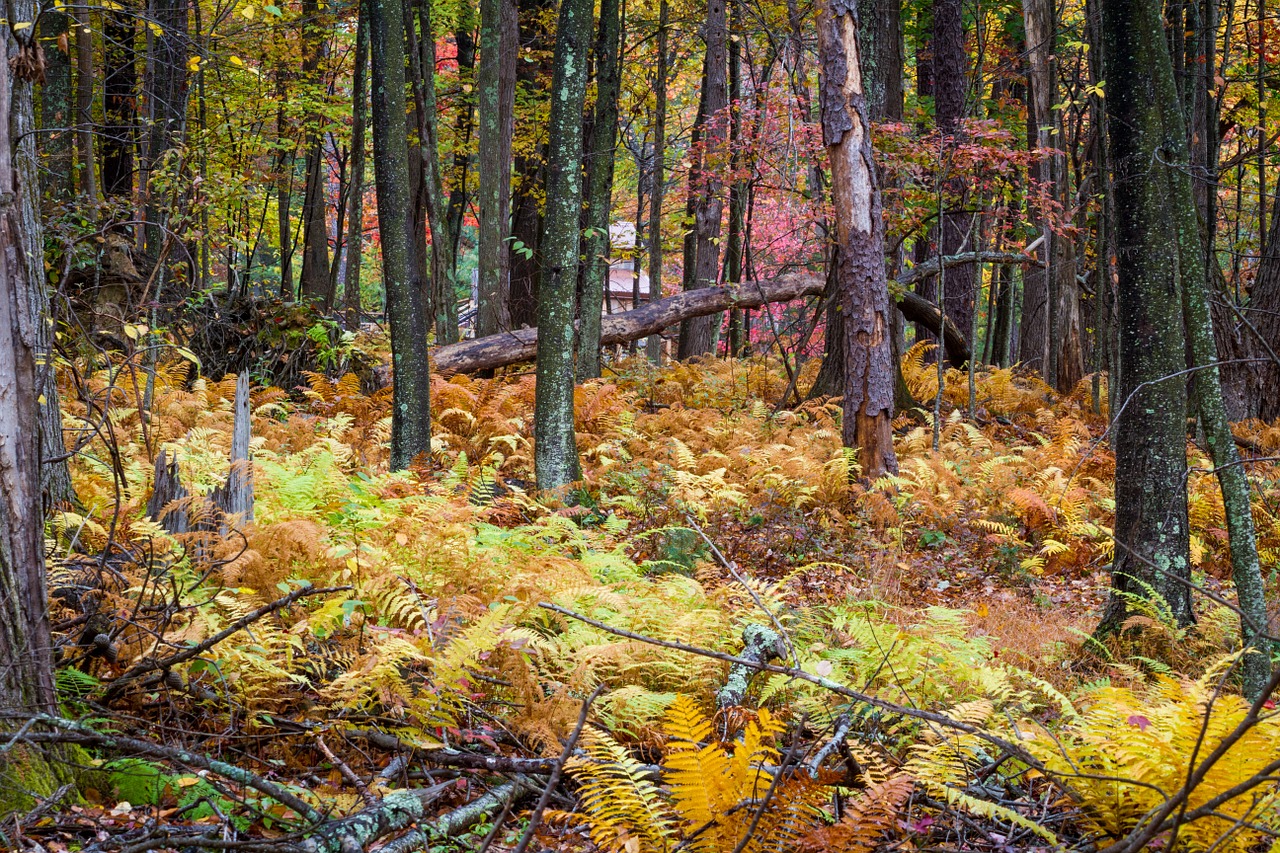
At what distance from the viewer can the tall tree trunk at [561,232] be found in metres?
7.45

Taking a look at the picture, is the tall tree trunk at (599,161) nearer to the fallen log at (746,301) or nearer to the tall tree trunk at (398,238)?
the fallen log at (746,301)

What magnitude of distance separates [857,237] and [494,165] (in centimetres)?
559

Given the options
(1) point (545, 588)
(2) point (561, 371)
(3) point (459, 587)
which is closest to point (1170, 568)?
(1) point (545, 588)

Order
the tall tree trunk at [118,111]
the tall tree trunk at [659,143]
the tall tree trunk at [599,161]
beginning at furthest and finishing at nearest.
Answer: the tall tree trunk at [659,143] → the tall tree trunk at [118,111] → the tall tree trunk at [599,161]

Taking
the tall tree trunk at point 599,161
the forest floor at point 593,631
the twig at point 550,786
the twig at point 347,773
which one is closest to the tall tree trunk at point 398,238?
the forest floor at point 593,631

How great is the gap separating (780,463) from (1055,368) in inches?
280

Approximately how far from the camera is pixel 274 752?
11.1 feet

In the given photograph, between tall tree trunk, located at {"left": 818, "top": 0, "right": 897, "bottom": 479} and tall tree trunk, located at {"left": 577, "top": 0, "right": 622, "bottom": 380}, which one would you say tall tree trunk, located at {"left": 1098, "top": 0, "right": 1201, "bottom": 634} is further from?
tall tree trunk, located at {"left": 577, "top": 0, "right": 622, "bottom": 380}

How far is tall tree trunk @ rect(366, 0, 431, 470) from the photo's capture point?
7.31 meters

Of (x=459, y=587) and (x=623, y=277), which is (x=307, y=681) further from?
(x=623, y=277)

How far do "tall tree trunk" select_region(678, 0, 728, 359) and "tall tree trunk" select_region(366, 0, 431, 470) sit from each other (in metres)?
4.75

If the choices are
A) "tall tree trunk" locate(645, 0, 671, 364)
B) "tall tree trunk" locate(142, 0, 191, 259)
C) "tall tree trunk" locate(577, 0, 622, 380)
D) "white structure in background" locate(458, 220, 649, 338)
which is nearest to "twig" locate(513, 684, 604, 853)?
"tall tree trunk" locate(577, 0, 622, 380)

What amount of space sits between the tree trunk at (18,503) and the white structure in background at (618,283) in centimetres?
901

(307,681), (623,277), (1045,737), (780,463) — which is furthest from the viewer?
(623,277)
